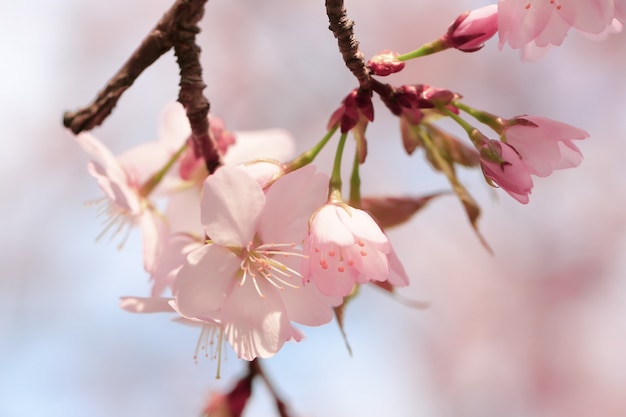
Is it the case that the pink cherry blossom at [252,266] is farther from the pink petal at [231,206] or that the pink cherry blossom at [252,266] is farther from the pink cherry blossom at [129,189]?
the pink cherry blossom at [129,189]

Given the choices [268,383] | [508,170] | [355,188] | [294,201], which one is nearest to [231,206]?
[294,201]

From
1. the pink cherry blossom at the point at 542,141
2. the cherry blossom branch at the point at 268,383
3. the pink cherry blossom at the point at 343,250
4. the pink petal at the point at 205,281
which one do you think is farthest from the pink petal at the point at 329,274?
the cherry blossom branch at the point at 268,383

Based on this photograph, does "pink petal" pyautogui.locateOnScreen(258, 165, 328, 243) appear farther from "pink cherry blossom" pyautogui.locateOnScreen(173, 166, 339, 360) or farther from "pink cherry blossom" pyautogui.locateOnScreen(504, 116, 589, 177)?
"pink cherry blossom" pyautogui.locateOnScreen(504, 116, 589, 177)

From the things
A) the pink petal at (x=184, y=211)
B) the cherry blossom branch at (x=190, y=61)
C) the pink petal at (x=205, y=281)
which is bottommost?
the pink petal at (x=184, y=211)

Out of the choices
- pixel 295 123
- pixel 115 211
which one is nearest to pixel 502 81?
pixel 295 123

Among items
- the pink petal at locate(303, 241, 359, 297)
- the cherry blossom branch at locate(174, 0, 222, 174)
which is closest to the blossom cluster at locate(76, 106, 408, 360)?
the pink petal at locate(303, 241, 359, 297)

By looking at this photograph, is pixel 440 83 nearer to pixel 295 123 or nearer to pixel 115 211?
pixel 295 123

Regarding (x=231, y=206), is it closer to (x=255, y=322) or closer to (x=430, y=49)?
(x=255, y=322)
